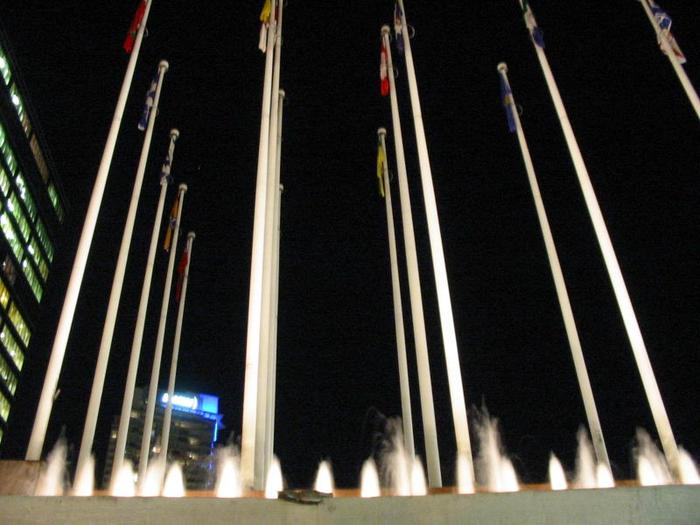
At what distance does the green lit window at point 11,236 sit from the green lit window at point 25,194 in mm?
4393

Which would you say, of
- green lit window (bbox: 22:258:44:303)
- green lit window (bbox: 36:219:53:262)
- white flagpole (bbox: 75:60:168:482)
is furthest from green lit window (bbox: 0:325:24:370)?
white flagpole (bbox: 75:60:168:482)

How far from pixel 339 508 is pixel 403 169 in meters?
11.3

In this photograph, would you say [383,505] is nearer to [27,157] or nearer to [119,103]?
[119,103]

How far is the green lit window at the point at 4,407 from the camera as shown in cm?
6380

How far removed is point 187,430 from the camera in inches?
3984

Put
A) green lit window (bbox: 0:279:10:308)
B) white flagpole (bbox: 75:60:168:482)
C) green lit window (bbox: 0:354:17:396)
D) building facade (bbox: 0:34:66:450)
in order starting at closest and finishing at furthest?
1. white flagpole (bbox: 75:60:168:482)
2. building facade (bbox: 0:34:66:450)
3. green lit window (bbox: 0:279:10:308)
4. green lit window (bbox: 0:354:17:396)

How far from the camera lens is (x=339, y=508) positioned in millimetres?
9484

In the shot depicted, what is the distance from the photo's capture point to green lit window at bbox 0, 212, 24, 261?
5969 centimetres

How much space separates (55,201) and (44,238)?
5045 mm

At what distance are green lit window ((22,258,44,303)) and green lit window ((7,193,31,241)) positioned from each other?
299 cm

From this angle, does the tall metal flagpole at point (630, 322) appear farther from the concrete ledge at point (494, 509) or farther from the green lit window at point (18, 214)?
the green lit window at point (18, 214)

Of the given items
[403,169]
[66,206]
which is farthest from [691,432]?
[66,206]

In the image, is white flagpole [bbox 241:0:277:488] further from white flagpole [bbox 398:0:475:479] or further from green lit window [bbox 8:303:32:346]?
green lit window [bbox 8:303:32:346]

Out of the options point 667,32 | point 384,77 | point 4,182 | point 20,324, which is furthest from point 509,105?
point 20,324
